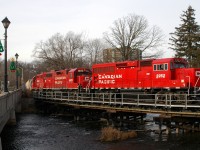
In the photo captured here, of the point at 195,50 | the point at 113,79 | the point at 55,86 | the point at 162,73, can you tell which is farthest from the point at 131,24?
the point at 162,73

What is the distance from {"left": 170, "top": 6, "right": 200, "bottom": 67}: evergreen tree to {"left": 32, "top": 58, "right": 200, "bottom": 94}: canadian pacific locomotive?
878 inches

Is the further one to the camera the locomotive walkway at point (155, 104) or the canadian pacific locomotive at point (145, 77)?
the canadian pacific locomotive at point (145, 77)

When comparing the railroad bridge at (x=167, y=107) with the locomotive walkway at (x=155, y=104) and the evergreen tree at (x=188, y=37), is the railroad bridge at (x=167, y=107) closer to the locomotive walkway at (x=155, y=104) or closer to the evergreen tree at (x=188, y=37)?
the locomotive walkway at (x=155, y=104)

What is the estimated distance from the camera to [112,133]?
2216 centimetres

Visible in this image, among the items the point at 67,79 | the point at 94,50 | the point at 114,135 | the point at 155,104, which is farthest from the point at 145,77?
the point at 94,50

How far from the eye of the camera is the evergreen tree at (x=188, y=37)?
51250mm

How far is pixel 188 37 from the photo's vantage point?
5147cm

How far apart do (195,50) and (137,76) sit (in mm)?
26854

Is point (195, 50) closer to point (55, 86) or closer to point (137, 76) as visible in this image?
point (55, 86)

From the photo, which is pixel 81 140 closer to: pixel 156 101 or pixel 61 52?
pixel 156 101

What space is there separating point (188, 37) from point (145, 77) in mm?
28241

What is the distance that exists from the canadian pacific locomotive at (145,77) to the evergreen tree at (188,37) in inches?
878

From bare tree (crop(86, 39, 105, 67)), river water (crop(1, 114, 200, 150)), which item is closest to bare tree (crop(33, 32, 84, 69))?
bare tree (crop(86, 39, 105, 67))

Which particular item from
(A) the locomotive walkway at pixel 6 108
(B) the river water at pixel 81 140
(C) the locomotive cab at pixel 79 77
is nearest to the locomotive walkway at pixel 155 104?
(B) the river water at pixel 81 140
